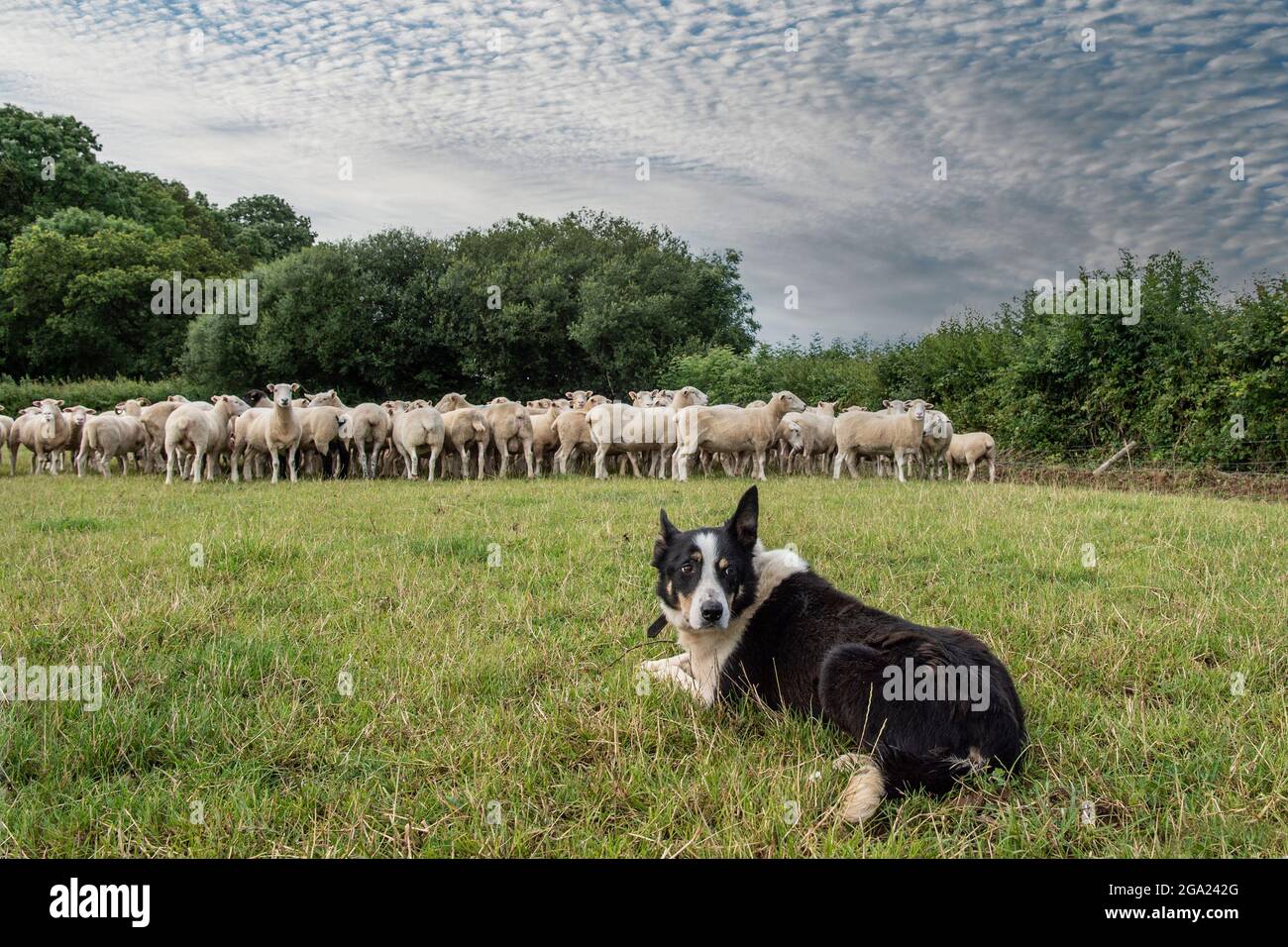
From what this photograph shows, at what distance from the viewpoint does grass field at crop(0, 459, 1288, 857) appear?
2840 mm

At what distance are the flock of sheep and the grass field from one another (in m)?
8.57

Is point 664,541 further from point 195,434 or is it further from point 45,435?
point 45,435

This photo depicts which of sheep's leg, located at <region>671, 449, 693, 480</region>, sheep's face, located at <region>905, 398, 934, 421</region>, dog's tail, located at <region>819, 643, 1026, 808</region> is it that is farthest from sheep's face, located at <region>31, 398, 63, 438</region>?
dog's tail, located at <region>819, 643, 1026, 808</region>

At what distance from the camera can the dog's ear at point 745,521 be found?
4172mm

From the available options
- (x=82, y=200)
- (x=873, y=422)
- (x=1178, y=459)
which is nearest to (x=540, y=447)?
(x=873, y=422)

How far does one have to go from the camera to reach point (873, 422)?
18.5 meters

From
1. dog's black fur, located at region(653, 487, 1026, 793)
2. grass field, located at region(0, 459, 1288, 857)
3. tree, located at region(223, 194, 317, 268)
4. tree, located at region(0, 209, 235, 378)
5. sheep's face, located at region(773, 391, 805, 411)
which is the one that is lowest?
grass field, located at region(0, 459, 1288, 857)

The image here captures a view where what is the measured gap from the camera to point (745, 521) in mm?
4203

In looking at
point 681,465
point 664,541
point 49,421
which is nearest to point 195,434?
point 49,421

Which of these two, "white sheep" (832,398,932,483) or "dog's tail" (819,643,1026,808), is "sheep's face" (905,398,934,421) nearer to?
"white sheep" (832,398,932,483)

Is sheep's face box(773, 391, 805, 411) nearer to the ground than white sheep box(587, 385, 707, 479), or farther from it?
farther from it

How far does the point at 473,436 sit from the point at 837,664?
50.1 ft

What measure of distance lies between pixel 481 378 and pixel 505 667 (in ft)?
115

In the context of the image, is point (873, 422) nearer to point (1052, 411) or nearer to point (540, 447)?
point (1052, 411)
